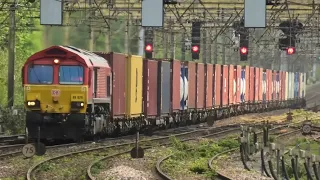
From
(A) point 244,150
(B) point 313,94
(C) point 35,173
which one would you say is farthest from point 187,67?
(B) point 313,94

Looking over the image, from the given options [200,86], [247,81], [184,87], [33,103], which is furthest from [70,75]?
[247,81]

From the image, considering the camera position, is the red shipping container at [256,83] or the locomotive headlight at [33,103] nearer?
the locomotive headlight at [33,103]

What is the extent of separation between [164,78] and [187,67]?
4753mm

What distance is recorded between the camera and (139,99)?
2850 centimetres

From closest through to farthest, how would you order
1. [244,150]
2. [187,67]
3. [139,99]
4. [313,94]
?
1. [244,150]
2. [139,99]
3. [187,67]
4. [313,94]

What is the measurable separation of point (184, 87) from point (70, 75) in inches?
560

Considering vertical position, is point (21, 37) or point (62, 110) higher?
point (21, 37)

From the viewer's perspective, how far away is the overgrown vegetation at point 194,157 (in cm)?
1681

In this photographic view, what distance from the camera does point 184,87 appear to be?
36000 millimetres

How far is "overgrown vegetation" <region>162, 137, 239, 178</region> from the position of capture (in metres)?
16.8

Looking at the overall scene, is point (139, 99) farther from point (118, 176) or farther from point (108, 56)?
point (118, 176)

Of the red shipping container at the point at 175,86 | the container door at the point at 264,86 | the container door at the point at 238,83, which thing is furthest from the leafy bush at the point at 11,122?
the container door at the point at 264,86

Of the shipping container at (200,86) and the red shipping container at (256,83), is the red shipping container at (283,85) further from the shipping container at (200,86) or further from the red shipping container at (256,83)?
the shipping container at (200,86)

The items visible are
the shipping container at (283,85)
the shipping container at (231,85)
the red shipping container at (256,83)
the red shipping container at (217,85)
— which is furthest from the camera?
the shipping container at (283,85)
